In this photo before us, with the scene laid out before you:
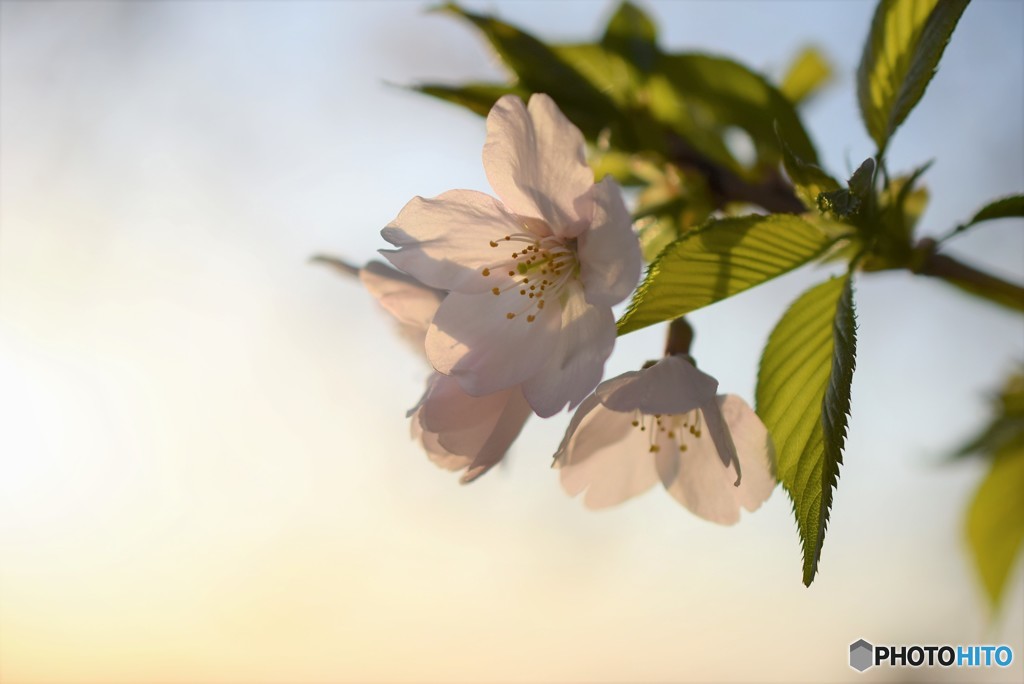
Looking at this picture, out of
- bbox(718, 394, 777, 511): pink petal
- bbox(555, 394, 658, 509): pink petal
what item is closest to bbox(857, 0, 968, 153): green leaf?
bbox(718, 394, 777, 511): pink petal

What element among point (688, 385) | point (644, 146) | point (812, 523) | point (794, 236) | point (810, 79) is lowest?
point (812, 523)

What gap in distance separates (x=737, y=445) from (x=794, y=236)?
198mm

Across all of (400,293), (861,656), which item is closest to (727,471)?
(400,293)

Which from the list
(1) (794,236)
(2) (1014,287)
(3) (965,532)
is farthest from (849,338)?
(3) (965,532)

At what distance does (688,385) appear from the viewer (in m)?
0.74

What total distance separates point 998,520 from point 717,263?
28.9 inches

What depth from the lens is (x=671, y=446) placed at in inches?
37.3

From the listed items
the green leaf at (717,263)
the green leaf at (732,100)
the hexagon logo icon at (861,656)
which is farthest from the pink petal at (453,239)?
the hexagon logo icon at (861,656)

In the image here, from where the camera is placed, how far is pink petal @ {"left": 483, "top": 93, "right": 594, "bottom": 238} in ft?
2.28

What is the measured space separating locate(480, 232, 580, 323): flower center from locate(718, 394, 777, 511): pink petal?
20cm

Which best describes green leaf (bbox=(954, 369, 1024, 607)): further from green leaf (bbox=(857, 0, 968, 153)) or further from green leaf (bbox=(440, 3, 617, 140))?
green leaf (bbox=(440, 3, 617, 140))

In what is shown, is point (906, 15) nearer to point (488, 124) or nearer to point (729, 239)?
point (729, 239)

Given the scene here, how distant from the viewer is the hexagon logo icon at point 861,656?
4.22ft

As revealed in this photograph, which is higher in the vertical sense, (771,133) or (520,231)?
(771,133)
